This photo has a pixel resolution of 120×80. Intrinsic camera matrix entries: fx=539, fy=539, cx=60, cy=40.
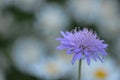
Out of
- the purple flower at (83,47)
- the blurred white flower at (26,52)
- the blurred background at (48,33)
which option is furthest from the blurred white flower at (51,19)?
the purple flower at (83,47)

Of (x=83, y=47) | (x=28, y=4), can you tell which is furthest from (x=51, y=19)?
(x=83, y=47)

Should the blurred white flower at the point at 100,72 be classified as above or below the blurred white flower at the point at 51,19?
below

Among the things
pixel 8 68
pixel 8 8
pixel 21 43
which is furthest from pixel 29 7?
pixel 8 68

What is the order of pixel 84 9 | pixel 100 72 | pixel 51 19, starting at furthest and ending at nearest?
pixel 84 9 < pixel 51 19 < pixel 100 72

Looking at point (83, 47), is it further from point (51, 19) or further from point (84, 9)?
point (84, 9)

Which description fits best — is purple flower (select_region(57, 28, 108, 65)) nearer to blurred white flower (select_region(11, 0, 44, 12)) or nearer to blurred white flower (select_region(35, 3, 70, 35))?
blurred white flower (select_region(35, 3, 70, 35))

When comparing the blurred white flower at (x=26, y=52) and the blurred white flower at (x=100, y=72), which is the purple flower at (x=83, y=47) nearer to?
the blurred white flower at (x=100, y=72)

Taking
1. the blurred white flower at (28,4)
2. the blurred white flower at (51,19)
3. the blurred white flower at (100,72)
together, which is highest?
the blurred white flower at (28,4)

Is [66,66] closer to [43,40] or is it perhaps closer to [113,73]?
[113,73]
